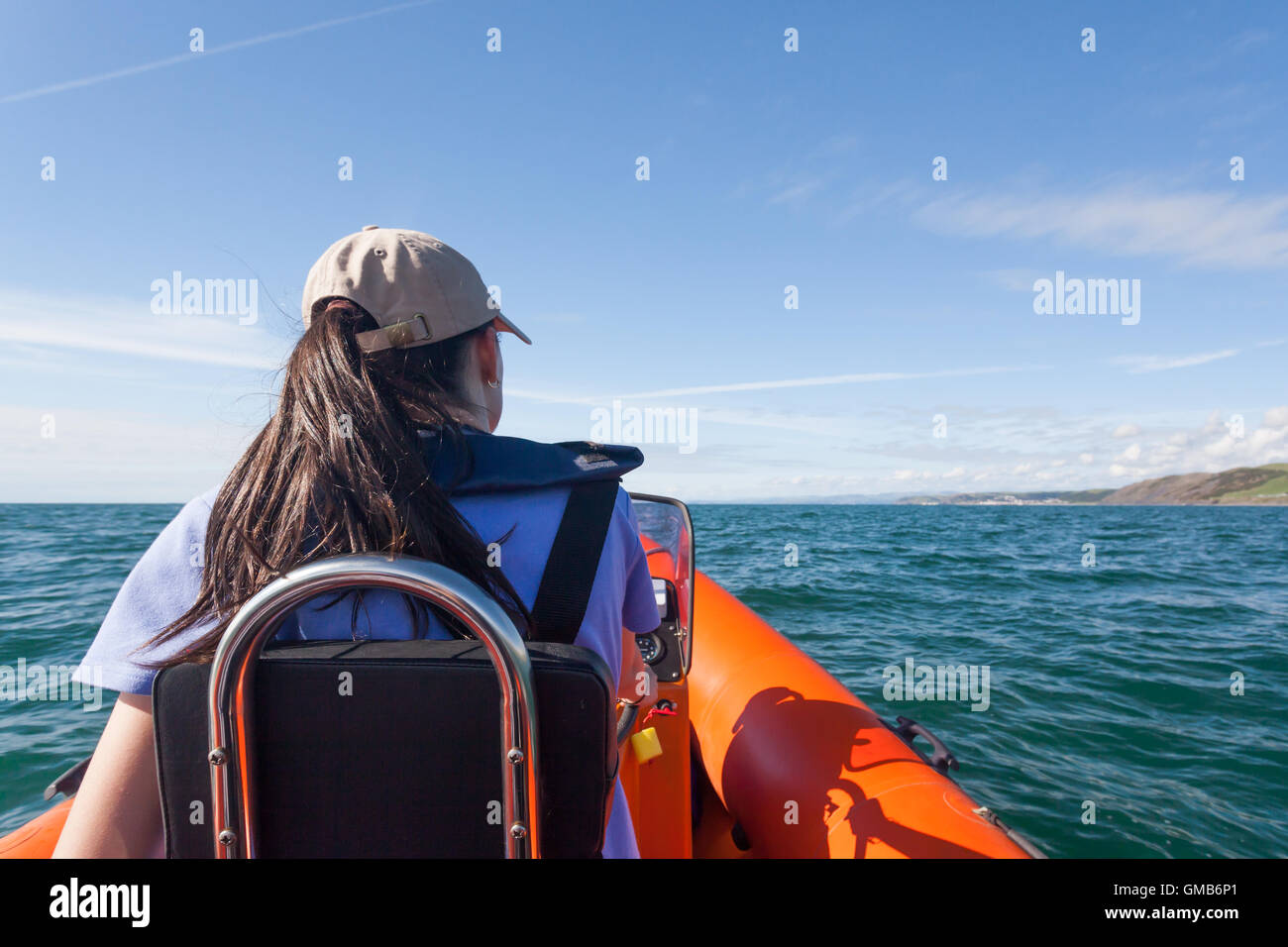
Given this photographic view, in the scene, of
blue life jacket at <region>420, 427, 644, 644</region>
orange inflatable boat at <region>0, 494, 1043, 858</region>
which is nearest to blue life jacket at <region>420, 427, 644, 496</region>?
blue life jacket at <region>420, 427, 644, 644</region>

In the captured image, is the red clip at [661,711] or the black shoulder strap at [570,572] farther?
the red clip at [661,711]

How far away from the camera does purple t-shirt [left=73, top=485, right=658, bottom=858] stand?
81cm

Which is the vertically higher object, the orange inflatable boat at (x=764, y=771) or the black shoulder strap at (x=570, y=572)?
the black shoulder strap at (x=570, y=572)

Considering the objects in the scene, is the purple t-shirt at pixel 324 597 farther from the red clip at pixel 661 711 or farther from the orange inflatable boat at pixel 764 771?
the red clip at pixel 661 711

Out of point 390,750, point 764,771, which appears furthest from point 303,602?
point 764,771

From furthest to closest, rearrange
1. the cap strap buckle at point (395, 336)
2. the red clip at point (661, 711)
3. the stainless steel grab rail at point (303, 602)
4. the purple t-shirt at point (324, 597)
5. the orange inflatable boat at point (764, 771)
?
the red clip at point (661, 711)
the orange inflatable boat at point (764, 771)
the cap strap buckle at point (395, 336)
the purple t-shirt at point (324, 597)
the stainless steel grab rail at point (303, 602)

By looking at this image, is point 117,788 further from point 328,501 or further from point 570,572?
point 570,572

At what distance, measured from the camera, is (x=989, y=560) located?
48.3ft

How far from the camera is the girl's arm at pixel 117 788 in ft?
2.65

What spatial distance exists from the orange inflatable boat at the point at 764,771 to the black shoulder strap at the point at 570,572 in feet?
2.37

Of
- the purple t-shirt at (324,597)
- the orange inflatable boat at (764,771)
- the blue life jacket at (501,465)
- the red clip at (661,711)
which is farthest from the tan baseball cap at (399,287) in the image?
the red clip at (661,711)
